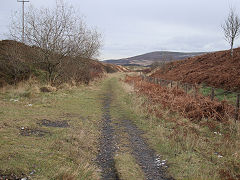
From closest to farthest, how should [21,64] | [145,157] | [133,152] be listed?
[145,157] → [133,152] → [21,64]

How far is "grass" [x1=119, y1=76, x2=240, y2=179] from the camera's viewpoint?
434 cm

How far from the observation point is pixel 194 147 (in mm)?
5645

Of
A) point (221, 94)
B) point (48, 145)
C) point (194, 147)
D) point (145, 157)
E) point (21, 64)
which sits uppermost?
point (21, 64)

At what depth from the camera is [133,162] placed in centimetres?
488

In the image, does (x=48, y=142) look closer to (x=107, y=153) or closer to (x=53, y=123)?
(x=107, y=153)

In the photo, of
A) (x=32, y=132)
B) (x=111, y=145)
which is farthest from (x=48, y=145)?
(x=111, y=145)

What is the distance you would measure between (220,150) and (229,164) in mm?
974

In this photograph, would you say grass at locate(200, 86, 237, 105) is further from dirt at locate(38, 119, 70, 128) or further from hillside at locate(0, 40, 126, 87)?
hillside at locate(0, 40, 126, 87)

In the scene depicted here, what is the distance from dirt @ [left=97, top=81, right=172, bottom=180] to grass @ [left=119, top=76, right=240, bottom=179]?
0.26m

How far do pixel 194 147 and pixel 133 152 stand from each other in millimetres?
1616

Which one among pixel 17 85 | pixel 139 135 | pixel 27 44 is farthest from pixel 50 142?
pixel 27 44

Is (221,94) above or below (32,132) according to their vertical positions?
above

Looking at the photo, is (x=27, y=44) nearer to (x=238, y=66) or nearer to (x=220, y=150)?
(x=220, y=150)

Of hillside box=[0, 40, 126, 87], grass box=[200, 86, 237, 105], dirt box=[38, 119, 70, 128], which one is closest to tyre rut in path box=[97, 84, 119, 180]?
dirt box=[38, 119, 70, 128]
